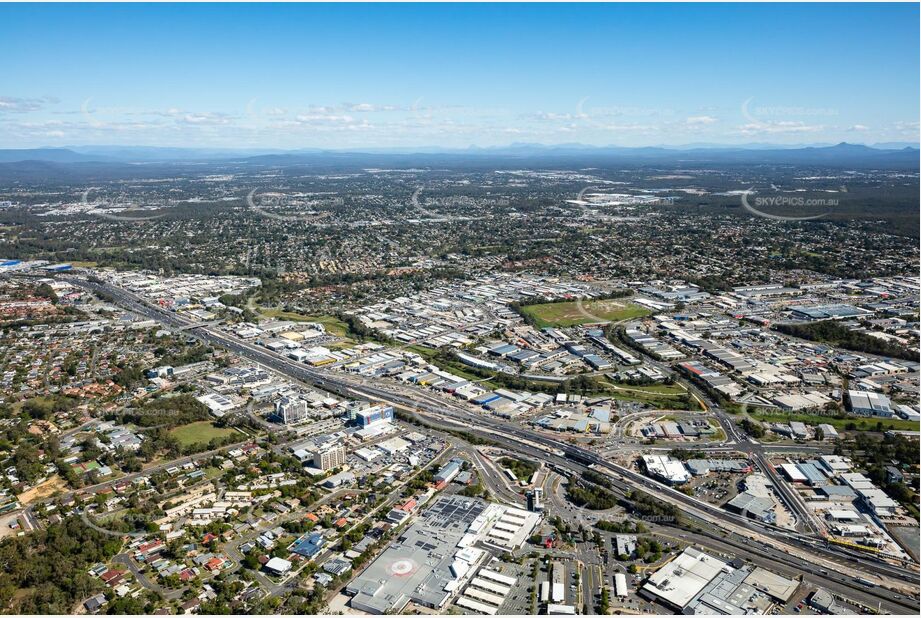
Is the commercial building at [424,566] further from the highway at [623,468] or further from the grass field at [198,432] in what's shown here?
the grass field at [198,432]

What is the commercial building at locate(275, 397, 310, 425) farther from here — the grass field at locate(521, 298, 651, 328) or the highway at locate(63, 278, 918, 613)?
the grass field at locate(521, 298, 651, 328)

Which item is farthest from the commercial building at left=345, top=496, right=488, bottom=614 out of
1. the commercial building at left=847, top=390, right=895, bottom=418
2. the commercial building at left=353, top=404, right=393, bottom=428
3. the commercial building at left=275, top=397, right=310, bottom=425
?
the commercial building at left=847, top=390, right=895, bottom=418

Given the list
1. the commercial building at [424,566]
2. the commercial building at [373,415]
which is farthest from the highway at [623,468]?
the commercial building at [424,566]

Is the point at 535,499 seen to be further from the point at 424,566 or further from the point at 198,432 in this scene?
the point at 198,432

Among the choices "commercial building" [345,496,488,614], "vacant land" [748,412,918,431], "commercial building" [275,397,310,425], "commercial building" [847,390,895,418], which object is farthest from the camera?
"commercial building" [847,390,895,418]

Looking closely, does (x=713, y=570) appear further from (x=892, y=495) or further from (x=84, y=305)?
(x=84, y=305)

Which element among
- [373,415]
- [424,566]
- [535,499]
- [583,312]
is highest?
[583,312]

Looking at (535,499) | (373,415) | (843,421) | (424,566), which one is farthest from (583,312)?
(424,566)
